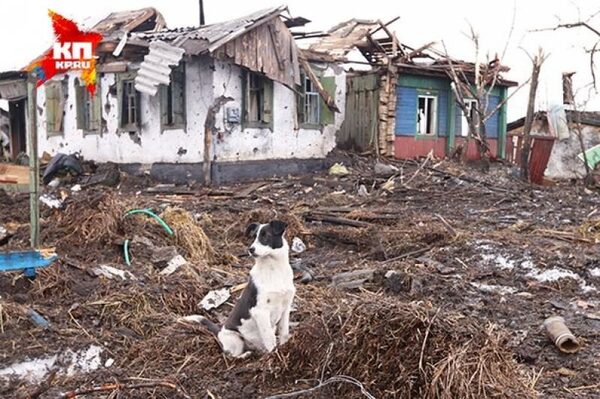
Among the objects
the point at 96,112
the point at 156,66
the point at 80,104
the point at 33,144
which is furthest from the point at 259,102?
the point at 33,144

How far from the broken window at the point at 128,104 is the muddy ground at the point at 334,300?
465 centimetres

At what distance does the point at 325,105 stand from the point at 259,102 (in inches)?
103

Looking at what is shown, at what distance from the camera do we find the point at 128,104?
1830 centimetres

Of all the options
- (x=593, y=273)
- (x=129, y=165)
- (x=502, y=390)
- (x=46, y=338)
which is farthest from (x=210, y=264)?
(x=129, y=165)

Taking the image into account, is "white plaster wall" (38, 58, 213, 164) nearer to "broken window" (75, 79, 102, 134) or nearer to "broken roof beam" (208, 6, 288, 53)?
"broken window" (75, 79, 102, 134)

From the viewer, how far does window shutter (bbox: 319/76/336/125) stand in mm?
19875

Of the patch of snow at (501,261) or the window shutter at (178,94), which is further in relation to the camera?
the window shutter at (178,94)

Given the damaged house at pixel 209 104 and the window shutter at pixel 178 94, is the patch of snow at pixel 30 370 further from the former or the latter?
the window shutter at pixel 178 94

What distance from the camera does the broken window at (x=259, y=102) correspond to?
17.7 meters

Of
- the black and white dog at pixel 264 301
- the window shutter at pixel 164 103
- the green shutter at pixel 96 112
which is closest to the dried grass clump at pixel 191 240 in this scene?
the black and white dog at pixel 264 301

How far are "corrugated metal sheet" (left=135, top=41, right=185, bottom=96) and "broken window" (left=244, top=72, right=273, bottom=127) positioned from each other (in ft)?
7.93

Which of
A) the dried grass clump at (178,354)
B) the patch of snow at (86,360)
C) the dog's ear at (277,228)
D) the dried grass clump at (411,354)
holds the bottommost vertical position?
the patch of snow at (86,360)

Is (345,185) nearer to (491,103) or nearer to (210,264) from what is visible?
(210,264)

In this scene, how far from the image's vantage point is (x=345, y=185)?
656 inches
